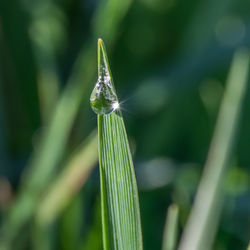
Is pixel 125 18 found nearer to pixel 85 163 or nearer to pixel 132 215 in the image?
pixel 85 163

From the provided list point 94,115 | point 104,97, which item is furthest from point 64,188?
point 104,97

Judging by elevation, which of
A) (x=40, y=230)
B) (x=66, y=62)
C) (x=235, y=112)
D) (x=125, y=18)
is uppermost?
(x=125, y=18)

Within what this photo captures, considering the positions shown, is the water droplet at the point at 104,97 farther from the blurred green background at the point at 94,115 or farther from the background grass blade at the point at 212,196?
the blurred green background at the point at 94,115

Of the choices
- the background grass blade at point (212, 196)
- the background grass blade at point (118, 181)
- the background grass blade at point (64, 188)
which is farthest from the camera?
the background grass blade at point (64, 188)

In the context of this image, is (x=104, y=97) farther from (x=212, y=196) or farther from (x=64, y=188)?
(x=64, y=188)

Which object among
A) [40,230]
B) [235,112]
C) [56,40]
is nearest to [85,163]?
[40,230]

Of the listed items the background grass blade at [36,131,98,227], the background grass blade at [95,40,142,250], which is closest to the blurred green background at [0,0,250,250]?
the background grass blade at [36,131,98,227]

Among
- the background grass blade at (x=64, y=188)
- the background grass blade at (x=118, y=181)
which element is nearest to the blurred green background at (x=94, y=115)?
the background grass blade at (x=64, y=188)

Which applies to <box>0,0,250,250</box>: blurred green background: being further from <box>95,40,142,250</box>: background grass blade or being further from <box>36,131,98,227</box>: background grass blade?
<box>95,40,142,250</box>: background grass blade
